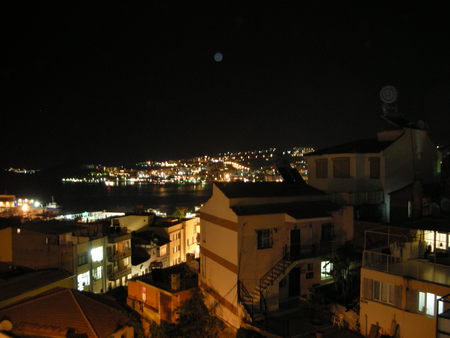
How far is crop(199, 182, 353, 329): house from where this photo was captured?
42.1 ft

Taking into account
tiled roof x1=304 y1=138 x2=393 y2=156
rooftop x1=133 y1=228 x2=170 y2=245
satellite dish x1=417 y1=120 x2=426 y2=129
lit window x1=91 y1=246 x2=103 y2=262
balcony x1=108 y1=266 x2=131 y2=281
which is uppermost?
satellite dish x1=417 y1=120 x2=426 y2=129

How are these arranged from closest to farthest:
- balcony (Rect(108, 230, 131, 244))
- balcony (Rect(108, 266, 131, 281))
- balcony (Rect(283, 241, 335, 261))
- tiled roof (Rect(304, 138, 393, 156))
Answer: balcony (Rect(283, 241, 335, 261)) → tiled roof (Rect(304, 138, 393, 156)) → balcony (Rect(108, 266, 131, 281)) → balcony (Rect(108, 230, 131, 244))

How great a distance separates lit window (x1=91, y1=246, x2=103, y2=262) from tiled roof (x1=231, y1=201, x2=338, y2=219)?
47.5ft

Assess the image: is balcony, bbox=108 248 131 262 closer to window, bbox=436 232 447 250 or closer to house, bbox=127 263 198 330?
house, bbox=127 263 198 330

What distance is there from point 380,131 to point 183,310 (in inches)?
571

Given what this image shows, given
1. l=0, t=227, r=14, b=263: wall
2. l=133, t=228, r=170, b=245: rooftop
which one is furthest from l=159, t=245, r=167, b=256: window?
l=0, t=227, r=14, b=263: wall

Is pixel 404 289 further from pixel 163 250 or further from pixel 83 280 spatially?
pixel 163 250

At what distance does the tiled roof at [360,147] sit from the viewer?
19359 millimetres

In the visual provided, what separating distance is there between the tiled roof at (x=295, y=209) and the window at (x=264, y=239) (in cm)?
68

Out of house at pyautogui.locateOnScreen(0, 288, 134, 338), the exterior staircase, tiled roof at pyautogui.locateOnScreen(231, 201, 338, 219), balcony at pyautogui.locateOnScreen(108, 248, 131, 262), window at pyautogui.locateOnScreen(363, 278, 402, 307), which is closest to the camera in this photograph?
window at pyautogui.locateOnScreen(363, 278, 402, 307)

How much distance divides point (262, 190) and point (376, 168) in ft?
25.1

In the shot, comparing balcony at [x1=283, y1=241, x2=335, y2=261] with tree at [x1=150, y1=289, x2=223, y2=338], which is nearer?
tree at [x1=150, y1=289, x2=223, y2=338]

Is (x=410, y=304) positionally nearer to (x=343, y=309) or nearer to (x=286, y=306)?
(x=343, y=309)

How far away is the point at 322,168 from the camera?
21.0 meters
